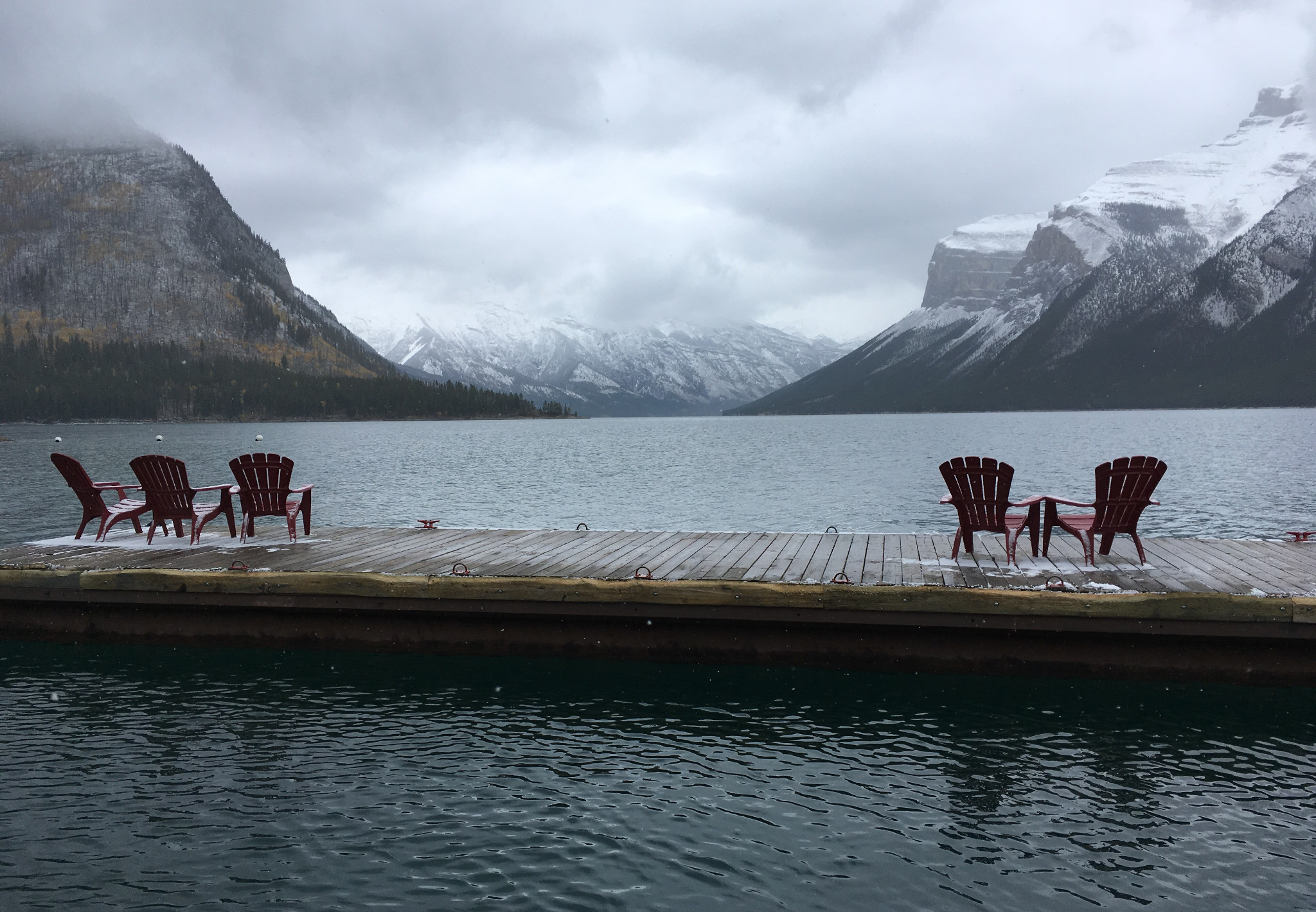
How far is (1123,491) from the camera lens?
988cm

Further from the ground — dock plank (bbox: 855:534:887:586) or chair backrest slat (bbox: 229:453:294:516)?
chair backrest slat (bbox: 229:453:294:516)

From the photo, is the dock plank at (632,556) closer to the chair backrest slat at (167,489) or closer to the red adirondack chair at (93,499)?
the chair backrest slat at (167,489)

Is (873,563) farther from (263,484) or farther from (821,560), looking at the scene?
(263,484)

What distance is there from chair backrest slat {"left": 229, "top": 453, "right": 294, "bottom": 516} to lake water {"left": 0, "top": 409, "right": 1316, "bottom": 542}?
14886 mm

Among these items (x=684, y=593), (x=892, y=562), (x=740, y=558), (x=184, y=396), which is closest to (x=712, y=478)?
(x=740, y=558)

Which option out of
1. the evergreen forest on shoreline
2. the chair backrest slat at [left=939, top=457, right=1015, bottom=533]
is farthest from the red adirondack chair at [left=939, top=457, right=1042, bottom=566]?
the evergreen forest on shoreline

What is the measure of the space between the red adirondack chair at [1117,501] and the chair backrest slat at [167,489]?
36.5 ft

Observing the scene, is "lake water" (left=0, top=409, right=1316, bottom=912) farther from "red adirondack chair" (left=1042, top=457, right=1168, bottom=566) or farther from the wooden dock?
"red adirondack chair" (left=1042, top=457, right=1168, bottom=566)

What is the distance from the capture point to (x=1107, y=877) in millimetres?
5672

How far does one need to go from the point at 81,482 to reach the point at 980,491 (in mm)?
11976

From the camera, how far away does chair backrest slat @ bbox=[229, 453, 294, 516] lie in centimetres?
1166

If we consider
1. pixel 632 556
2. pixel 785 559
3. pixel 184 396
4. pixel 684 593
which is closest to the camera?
pixel 684 593

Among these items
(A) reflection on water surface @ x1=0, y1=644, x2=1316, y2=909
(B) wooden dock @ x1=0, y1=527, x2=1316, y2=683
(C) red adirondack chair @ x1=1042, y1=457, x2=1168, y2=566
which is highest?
(C) red adirondack chair @ x1=1042, y1=457, x2=1168, y2=566

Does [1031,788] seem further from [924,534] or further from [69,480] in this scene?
[69,480]
